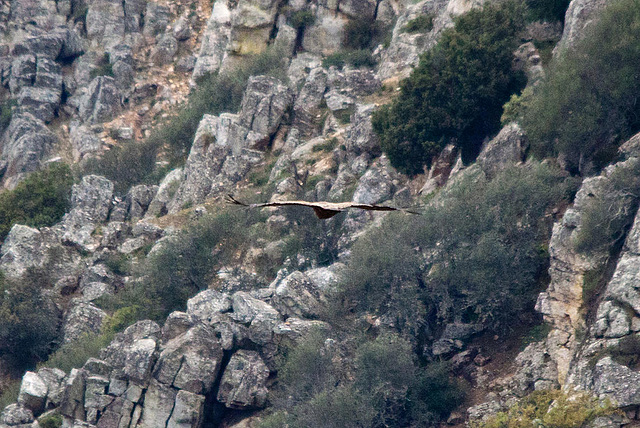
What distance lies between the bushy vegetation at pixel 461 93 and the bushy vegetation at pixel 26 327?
2033cm

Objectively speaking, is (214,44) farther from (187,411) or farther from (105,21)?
(187,411)

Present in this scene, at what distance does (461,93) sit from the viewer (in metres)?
42.1

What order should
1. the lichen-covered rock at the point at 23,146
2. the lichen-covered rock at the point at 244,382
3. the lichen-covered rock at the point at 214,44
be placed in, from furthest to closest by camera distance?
the lichen-covered rock at the point at 214,44, the lichen-covered rock at the point at 23,146, the lichen-covered rock at the point at 244,382

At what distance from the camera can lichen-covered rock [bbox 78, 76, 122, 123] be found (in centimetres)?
6869

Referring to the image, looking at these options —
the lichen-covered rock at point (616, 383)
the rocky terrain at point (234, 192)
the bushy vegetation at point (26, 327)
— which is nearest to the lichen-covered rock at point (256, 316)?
the rocky terrain at point (234, 192)

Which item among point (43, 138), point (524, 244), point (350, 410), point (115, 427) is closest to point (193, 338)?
point (115, 427)

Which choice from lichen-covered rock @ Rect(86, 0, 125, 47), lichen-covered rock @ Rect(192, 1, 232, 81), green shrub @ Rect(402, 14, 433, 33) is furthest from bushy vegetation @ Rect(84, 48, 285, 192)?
lichen-covered rock @ Rect(86, 0, 125, 47)

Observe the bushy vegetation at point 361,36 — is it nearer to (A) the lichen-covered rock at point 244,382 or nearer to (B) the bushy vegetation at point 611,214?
(A) the lichen-covered rock at point 244,382

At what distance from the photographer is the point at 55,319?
46281 millimetres

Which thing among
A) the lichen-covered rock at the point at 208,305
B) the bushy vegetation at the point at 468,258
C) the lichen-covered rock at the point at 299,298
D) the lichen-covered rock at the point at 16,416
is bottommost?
the lichen-covered rock at the point at 16,416

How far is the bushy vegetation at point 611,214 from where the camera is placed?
28.7 meters

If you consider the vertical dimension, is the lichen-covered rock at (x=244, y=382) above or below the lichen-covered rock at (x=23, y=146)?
above

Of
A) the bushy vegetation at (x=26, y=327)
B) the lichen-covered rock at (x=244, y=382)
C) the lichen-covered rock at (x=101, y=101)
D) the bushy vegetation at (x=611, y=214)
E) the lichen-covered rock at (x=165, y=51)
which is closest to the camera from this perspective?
the bushy vegetation at (x=611, y=214)

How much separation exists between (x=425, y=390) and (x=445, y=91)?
57.8 feet
